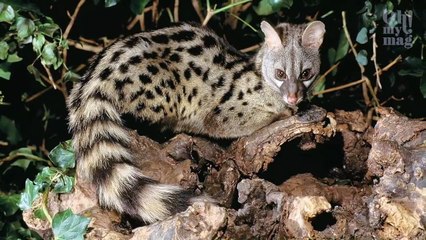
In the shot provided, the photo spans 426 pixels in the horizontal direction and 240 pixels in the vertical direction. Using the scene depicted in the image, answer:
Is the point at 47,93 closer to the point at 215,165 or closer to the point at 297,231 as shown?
the point at 215,165

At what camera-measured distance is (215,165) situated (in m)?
3.65

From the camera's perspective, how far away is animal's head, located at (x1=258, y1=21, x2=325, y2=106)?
13.6 feet

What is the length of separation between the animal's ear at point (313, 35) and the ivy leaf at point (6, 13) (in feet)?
4.98

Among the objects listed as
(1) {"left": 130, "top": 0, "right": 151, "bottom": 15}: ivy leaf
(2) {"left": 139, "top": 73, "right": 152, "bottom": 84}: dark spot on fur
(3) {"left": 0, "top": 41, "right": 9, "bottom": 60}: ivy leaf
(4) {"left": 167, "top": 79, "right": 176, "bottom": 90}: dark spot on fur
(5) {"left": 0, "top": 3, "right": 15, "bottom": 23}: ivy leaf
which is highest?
(5) {"left": 0, "top": 3, "right": 15, "bottom": 23}: ivy leaf

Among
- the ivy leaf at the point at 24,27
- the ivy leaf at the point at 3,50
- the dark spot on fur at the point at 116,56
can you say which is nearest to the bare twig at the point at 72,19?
the ivy leaf at the point at 3,50

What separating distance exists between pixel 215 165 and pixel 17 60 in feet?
4.91

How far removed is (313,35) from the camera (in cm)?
423

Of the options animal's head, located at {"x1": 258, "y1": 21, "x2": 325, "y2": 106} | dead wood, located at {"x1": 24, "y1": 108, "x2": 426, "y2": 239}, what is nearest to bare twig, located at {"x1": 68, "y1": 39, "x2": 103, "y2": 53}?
animal's head, located at {"x1": 258, "y1": 21, "x2": 325, "y2": 106}

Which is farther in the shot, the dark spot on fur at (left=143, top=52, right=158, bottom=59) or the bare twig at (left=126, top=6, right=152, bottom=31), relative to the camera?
the bare twig at (left=126, top=6, right=152, bottom=31)

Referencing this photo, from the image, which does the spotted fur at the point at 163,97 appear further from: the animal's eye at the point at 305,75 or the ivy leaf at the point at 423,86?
the ivy leaf at the point at 423,86

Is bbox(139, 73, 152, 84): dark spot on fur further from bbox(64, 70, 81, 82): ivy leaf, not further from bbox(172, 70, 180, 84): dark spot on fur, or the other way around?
bbox(64, 70, 81, 82): ivy leaf

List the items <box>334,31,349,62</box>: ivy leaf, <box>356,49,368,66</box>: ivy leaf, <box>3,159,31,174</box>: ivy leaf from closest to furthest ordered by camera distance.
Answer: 1. <box>356,49,368,66</box>: ivy leaf
2. <box>3,159,31,174</box>: ivy leaf
3. <box>334,31,349,62</box>: ivy leaf

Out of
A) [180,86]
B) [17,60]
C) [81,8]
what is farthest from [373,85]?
[17,60]

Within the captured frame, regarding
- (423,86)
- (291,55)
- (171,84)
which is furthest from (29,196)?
(423,86)
